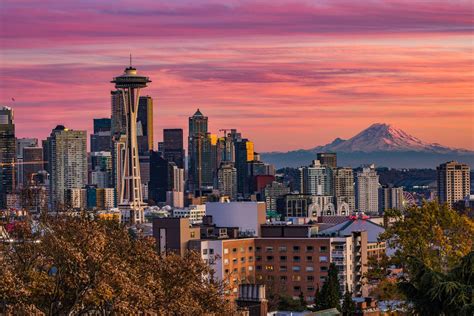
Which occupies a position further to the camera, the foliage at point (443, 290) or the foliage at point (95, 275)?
the foliage at point (443, 290)

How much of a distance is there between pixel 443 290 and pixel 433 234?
23.5ft

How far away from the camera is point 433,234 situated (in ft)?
120

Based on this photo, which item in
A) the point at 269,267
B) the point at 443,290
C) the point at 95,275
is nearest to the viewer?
the point at 95,275

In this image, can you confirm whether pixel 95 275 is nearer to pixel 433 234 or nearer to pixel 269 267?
pixel 433 234

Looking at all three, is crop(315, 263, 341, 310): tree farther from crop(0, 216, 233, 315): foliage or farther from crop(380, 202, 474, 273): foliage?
crop(0, 216, 233, 315): foliage

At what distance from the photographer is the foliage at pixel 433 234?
3619cm

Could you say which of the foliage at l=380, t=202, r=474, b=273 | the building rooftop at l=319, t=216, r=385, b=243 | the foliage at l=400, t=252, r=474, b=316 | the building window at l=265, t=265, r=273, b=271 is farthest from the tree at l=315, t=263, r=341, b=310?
the building rooftop at l=319, t=216, r=385, b=243

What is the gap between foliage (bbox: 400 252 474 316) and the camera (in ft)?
95.7

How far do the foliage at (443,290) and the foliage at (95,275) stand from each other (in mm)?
4560

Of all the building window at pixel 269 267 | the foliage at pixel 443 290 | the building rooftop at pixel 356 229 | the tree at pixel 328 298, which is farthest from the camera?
the building rooftop at pixel 356 229

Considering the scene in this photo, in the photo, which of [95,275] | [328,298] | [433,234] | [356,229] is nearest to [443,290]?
[95,275]

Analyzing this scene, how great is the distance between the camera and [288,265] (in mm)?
110750

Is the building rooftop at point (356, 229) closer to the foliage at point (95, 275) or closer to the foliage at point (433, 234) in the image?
the foliage at point (433, 234)

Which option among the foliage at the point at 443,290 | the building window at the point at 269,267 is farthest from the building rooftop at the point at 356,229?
the foliage at the point at 443,290
